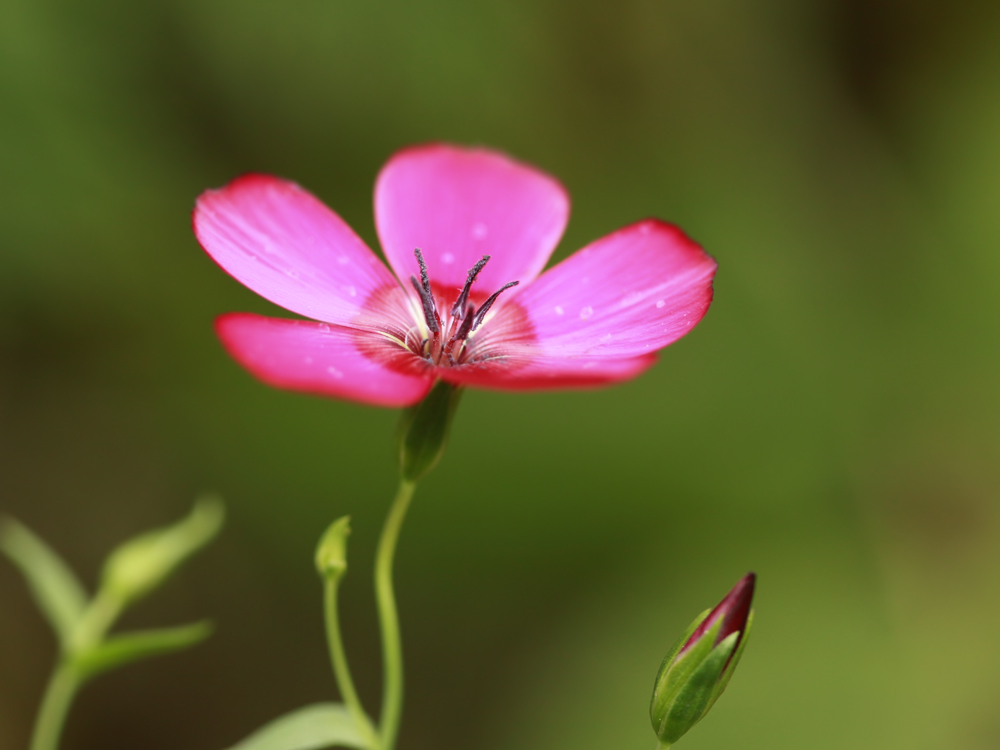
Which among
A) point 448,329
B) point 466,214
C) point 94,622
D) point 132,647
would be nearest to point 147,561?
point 94,622

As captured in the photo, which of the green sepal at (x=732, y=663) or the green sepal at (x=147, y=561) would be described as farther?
the green sepal at (x=147, y=561)

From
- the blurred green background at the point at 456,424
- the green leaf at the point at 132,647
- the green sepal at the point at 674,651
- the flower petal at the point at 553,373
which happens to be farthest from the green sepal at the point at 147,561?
the blurred green background at the point at 456,424

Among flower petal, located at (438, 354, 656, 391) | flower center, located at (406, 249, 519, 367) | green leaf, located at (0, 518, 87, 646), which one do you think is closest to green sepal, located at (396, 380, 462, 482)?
flower petal, located at (438, 354, 656, 391)

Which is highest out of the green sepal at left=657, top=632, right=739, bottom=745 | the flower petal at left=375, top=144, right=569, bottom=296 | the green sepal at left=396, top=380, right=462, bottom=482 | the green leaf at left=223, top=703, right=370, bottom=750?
the flower petal at left=375, top=144, right=569, bottom=296

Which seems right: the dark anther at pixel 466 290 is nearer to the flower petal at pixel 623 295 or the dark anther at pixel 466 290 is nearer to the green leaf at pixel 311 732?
the flower petal at pixel 623 295

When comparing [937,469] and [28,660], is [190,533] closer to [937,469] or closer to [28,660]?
[28,660]

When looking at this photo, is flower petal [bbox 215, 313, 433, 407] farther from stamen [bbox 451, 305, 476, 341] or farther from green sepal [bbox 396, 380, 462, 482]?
stamen [bbox 451, 305, 476, 341]
